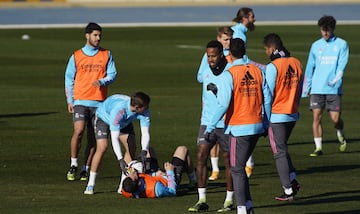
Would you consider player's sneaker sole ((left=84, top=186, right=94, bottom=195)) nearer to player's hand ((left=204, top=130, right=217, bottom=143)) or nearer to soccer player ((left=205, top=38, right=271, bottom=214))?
player's hand ((left=204, top=130, right=217, bottom=143))

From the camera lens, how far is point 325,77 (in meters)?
21.2

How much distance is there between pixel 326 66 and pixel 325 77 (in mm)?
217

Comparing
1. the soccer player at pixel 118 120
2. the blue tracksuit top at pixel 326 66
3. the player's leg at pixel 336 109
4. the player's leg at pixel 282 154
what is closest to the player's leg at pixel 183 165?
the soccer player at pixel 118 120

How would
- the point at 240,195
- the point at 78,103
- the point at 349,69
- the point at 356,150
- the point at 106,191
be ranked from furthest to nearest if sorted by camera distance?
the point at 349,69 < the point at 356,150 < the point at 78,103 < the point at 106,191 < the point at 240,195

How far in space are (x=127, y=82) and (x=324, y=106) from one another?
1365 centimetres

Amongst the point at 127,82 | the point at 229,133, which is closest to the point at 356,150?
the point at 229,133

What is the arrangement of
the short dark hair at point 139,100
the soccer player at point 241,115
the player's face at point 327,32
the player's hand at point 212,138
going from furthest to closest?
1. the player's face at point 327,32
2. the short dark hair at point 139,100
3. the player's hand at point 212,138
4. the soccer player at point 241,115

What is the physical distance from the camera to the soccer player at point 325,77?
68.7 ft

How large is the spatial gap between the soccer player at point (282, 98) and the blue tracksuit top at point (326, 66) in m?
4.64

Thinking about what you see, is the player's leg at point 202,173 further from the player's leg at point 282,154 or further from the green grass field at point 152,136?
the player's leg at point 282,154

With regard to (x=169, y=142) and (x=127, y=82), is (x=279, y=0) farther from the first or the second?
(x=169, y=142)

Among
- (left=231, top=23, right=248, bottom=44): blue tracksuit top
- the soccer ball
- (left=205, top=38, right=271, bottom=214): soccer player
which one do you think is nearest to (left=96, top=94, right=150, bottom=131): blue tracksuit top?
the soccer ball

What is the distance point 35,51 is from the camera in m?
44.4

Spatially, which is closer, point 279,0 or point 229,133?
point 229,133
